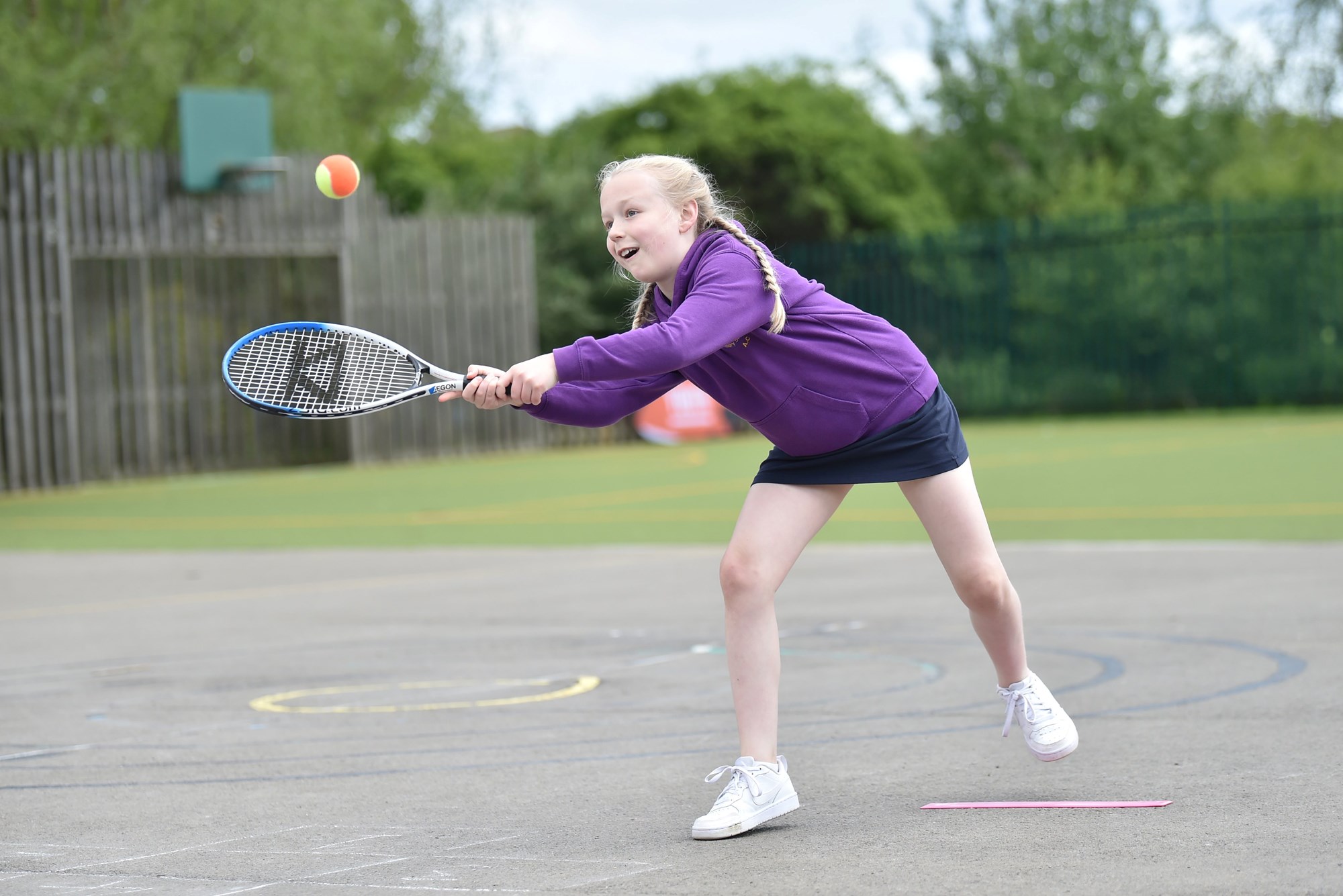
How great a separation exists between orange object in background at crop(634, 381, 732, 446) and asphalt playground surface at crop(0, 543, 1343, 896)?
1834 centimetres

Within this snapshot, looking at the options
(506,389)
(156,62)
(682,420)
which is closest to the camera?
(506,389)

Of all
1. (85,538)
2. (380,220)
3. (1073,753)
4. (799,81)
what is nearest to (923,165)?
(799,81)

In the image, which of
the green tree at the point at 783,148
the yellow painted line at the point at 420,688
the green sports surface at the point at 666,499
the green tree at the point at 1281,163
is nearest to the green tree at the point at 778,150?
the green tree at the point at 783,148

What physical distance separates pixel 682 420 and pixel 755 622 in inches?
971

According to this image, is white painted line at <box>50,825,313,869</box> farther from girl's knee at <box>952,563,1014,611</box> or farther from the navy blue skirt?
girl's knee at <box>952,563,1014,611</box>

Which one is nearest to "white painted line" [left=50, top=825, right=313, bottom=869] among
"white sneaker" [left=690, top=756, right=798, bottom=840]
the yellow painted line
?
"white sneaker" [left=690, top=756, right=798, bottom=840]

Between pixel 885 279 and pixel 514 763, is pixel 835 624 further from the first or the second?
pixel 885 279

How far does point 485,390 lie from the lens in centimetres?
434

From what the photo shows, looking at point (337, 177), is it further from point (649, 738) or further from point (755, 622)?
point (755, 622)

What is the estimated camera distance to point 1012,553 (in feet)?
37.6

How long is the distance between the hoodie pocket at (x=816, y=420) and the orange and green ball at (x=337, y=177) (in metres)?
2.53

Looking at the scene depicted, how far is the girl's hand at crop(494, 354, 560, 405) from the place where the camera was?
4258 mm

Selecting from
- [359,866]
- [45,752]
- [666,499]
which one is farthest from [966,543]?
[666,499]

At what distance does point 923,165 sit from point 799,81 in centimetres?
1012
